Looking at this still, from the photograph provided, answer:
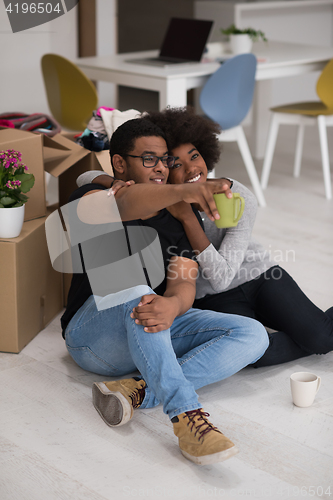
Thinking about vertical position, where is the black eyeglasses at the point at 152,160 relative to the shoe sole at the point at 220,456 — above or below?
above

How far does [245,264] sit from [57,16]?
321cm

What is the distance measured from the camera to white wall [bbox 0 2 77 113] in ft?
13.6

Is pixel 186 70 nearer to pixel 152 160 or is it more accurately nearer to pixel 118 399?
pixel 152 160

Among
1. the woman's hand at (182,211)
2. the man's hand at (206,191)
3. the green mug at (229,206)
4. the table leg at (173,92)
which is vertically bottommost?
the woman's hand at (182,211)

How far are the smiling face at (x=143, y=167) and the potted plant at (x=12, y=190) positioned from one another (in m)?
0.36

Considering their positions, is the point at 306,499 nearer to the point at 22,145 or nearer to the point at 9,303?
the point at 9,303

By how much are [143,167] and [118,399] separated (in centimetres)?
60

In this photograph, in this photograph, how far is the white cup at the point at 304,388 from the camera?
1.57m

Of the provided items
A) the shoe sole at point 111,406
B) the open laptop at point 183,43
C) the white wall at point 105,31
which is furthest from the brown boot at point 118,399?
the white wall at point 105,31

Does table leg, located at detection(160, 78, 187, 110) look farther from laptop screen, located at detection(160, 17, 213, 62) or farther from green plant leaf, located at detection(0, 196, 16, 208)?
green plant leaf, located at detection(0, 196, 16, 208)

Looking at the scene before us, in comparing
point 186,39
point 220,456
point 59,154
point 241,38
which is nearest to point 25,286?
point 59,154

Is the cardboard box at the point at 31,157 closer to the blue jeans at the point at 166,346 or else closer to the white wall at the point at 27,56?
the blue jeans at the point at 166,346

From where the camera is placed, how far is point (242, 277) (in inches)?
72.6

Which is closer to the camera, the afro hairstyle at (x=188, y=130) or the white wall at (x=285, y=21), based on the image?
the afro hairstyle at (x=188, y=130)
